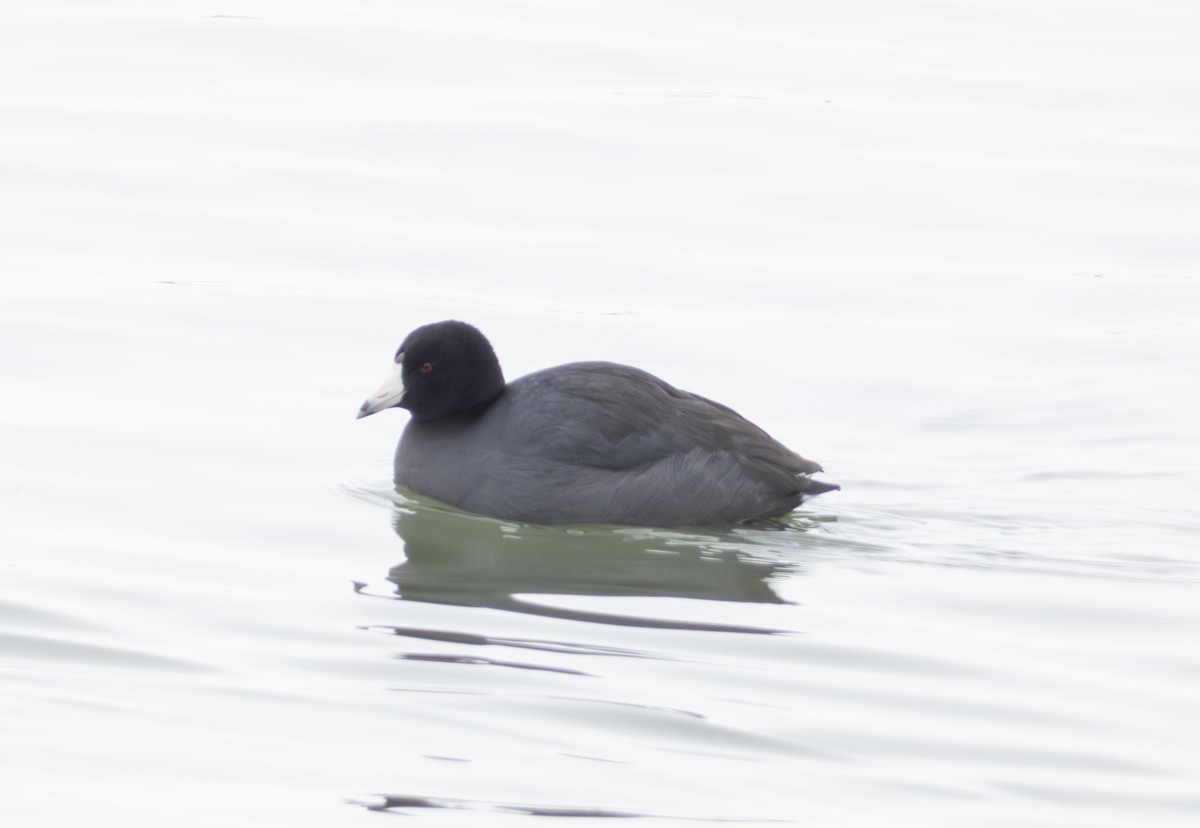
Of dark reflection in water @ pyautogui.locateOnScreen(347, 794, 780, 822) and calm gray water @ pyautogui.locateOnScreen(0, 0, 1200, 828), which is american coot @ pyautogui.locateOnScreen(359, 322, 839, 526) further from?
dark reflection in water @ pyautogui.locateOnScreen(347, 794, 780, 822)

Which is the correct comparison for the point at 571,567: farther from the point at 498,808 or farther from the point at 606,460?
the point at 498,808

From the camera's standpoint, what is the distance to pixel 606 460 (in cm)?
871

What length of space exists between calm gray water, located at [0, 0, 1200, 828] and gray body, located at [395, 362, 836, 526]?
6.0 inches

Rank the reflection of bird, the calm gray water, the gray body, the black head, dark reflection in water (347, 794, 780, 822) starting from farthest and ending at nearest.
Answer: the black head → the gray body → the reflection of bird → the calm gray water → dark reflection in water (347, 794, 780, 822)

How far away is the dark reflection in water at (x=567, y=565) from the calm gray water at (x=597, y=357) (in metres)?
0.03

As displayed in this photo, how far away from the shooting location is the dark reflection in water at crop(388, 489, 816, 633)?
7445 millimetres

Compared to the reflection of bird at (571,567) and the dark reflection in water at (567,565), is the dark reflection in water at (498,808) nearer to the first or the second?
the dark reflection in water at (567,565)

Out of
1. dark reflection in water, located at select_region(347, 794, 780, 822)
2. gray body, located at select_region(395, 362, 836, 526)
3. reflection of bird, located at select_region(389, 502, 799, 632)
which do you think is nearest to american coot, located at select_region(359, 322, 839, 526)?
gray body, located at select_region(395, 362, 836, 526)

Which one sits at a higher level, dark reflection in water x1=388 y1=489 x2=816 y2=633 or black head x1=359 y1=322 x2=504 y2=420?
black head x1=359 y1=322 x2=504 y2=420

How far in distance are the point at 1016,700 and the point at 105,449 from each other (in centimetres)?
472

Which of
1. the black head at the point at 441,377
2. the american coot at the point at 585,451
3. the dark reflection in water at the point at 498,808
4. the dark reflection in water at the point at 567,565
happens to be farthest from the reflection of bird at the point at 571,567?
the dark reflection in water at the point at 498,808

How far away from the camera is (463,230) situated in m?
14.1

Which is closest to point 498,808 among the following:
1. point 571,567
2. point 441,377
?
point 571,567

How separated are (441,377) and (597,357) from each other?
2.30 m
